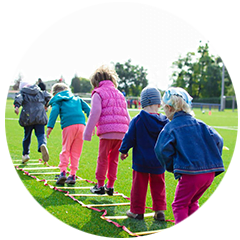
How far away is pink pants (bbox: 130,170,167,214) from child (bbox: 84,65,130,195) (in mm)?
921

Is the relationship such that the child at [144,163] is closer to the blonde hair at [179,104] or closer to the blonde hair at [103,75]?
the blonde hair at [179,104]

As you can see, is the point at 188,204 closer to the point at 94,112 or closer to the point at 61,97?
the point at 94,112

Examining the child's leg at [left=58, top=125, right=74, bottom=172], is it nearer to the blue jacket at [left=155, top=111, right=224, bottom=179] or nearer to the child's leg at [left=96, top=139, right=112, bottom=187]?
the child's leg at [left=96, top=139, right=112, bottom=187]

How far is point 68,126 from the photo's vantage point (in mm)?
5148

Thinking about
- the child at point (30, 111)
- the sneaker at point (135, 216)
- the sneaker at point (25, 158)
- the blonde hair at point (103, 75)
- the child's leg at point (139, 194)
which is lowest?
the sneaker at point (25, 158)

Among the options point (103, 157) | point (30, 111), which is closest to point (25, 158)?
point (30, 111)

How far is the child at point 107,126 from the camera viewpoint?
447 cm

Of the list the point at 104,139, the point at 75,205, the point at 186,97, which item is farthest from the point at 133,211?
the point at 186,97

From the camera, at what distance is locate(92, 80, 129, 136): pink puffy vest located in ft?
14.6

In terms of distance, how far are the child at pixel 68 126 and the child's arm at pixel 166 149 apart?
2491 mm

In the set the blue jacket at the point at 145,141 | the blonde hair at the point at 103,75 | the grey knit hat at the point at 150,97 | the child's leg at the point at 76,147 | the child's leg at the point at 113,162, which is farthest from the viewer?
the child's leg at the point at 76,147

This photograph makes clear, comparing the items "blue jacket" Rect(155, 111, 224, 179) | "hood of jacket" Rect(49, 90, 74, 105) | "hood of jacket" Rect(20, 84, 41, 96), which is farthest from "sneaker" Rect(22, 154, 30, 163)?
"blue jacket" Rect(155, 111, 224, 179)

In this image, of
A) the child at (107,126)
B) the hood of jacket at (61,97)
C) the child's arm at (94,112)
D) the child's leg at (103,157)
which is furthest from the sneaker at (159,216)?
the hood of jacket at (61,97)

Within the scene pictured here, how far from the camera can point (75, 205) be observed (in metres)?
4.01
